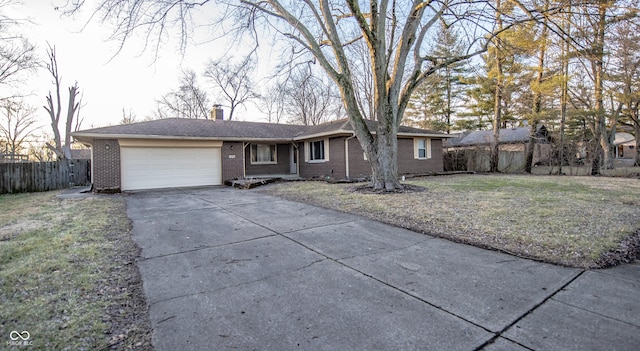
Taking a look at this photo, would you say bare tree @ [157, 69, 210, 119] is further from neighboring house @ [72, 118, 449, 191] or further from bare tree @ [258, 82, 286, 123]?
neighboring house @ [72, 118, 449, 191]

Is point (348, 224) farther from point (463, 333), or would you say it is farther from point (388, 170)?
point (388, 170)

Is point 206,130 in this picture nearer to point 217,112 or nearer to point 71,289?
point 217,112

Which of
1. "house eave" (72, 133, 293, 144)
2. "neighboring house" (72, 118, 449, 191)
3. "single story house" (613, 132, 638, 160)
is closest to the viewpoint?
"house eave" (72, 133, 293, 144)

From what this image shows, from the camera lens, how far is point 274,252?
437 cm

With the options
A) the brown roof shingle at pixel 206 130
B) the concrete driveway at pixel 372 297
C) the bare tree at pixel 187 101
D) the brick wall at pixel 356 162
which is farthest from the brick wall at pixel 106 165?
the bare tree at pixel 187 101

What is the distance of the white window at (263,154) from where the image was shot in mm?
17312

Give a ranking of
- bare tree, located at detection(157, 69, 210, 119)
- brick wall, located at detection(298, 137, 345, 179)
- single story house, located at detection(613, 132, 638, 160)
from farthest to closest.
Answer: single story house, located at detection(613, 132, 638, 160) → bare tree, located at detection(157, 69, 210, 119) → brick wall, located at detection(298, 137, 345, 179)

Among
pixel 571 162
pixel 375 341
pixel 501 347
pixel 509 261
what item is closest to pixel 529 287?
pixel 509 261

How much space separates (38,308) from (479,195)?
32.2 ft

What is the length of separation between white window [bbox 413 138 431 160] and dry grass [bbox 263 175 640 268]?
879 cm

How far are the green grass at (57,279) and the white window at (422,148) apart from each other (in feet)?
50.7

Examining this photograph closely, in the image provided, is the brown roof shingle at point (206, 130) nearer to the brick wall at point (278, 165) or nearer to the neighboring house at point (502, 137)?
the brick wall at point (278, 165)

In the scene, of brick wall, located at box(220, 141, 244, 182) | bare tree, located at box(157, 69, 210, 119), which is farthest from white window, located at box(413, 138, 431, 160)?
bare tree, located at box(157, 69, 210, 119)

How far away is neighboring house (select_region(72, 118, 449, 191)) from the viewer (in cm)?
1282
